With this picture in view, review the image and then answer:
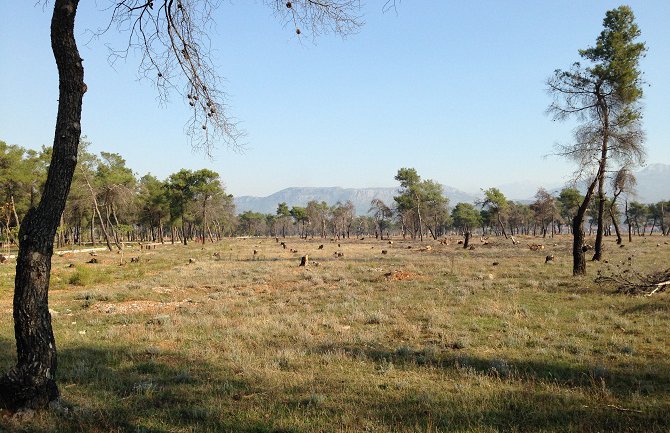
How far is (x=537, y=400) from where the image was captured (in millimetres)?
5852

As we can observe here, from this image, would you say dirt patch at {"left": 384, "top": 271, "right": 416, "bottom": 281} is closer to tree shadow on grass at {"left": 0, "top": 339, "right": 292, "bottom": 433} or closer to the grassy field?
the grassy field

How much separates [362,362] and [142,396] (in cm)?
394

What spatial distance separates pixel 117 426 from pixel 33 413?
40.3 inches

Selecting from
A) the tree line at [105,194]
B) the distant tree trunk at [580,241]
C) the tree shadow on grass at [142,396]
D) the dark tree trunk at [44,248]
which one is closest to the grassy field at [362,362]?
the tree shadow on grass at [142,396]

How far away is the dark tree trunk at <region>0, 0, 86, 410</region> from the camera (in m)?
4.91

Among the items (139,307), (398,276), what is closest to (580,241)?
(398,276)

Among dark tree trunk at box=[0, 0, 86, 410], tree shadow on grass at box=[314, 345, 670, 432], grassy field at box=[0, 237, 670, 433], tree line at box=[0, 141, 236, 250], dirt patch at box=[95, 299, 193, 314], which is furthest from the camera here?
tree line at box=[0, 141, 236, 250]

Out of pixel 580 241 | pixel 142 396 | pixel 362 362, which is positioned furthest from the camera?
pixel 580 241

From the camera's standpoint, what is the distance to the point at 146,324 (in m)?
11.9

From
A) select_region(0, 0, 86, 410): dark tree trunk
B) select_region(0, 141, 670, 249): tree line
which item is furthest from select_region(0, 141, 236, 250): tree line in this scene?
select_region(0, 0, 86, 410): dark tree trunk

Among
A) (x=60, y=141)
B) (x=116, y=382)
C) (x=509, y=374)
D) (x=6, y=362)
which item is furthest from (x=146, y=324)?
(x=509, y=374)

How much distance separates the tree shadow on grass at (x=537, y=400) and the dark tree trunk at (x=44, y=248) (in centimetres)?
431

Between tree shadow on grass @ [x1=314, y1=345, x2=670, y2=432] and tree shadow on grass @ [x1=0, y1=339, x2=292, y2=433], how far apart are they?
2.12m

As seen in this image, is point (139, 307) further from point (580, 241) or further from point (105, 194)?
point (105, 194)
